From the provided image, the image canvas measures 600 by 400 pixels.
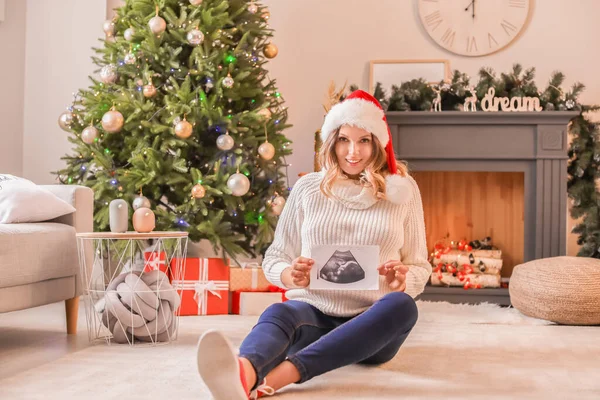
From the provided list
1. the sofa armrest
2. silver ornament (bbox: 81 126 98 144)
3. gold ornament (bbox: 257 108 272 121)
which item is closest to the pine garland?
gold ornament (bbox: 257 108 272 121)

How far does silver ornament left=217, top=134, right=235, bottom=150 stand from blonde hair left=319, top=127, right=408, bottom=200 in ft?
4.14

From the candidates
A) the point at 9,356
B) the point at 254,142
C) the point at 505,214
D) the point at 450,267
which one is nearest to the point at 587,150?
the point at 505,214

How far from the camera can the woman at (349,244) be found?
2.03 meters

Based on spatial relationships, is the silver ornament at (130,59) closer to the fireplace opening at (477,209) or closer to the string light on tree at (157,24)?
the string light on tree at (157,24)

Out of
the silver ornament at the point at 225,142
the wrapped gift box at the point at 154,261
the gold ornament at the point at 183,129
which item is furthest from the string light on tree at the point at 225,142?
the wrapped gift box at the point at 154,261

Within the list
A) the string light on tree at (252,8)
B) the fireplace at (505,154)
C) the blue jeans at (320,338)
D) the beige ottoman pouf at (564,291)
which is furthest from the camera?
the fireplace at (505,154)

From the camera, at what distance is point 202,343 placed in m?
1.66

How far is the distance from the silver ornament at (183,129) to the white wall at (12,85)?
1616 mm

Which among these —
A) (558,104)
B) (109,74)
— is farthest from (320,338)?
(558,104)

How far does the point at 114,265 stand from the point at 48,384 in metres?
1.90

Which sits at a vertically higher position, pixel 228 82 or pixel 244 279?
pixel 228 82

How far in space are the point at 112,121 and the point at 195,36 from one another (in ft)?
1.90

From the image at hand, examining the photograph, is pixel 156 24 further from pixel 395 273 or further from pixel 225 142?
pixel 395 273

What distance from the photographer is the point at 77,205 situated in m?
3.18
